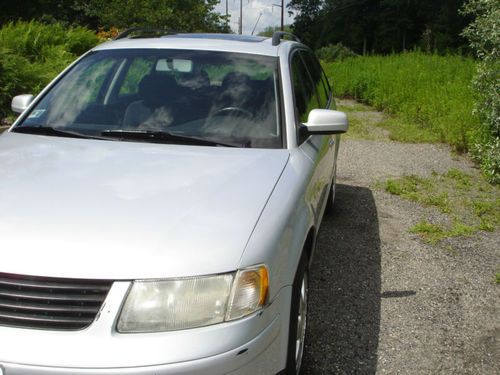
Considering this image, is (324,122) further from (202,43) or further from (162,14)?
(162,14)

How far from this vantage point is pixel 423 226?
5496mm

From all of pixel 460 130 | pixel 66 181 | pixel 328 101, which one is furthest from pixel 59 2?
pixel 66 181

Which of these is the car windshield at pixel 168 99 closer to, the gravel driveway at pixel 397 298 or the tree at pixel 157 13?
the gravel driveway at pixel 397 298

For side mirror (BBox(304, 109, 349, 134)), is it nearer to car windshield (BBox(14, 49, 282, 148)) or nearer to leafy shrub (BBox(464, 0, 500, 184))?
car windshield (BBox(14, 49, 282, 148))

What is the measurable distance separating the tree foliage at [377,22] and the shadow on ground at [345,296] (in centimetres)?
5962

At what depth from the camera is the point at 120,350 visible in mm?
1818

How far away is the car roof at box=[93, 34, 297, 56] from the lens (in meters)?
3.68

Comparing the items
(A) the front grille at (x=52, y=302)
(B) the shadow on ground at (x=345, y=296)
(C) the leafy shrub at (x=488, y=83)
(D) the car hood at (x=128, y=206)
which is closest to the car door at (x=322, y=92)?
(B) the shadow on ground at (x=345, y=296)

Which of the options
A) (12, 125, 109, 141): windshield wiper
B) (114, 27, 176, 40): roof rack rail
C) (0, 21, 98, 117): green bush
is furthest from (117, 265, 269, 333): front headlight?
(0, 21, 98, 117): green bush

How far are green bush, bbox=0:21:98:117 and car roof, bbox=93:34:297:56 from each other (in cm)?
684

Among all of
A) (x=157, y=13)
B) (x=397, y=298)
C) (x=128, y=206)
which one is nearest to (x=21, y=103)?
(x=128, y=206)

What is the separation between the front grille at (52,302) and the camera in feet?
6.16

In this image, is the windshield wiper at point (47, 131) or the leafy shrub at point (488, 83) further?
the leafy shrub at point (488, 83)

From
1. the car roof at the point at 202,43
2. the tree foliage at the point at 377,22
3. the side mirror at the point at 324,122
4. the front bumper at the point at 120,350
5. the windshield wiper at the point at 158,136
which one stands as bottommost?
the front bumper at the point at 120,350
